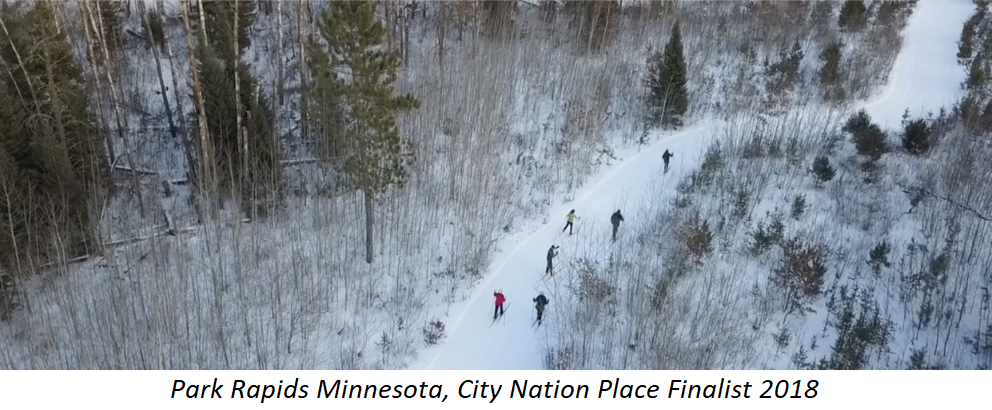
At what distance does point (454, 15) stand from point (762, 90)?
15439mm

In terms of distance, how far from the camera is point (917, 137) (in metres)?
20.8

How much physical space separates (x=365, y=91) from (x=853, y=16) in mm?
26943

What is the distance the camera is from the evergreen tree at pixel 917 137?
68.1 feet

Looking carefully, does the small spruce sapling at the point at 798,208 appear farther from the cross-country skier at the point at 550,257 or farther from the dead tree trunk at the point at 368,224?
the dead tree trunk at the point at 368,224

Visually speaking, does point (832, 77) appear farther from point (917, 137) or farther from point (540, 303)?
point (540, 303)

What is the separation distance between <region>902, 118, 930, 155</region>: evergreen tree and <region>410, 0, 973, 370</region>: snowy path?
2338mm

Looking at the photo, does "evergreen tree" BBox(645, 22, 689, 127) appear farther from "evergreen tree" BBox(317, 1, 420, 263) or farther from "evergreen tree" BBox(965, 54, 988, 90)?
"evergreen tree" BBox(317, 1, 420, 263)

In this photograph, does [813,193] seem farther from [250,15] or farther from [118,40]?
[118,40]

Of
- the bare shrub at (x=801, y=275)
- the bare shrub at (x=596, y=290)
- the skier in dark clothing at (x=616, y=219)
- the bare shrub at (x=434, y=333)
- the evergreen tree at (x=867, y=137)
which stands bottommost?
the bare shrub at (x=434, y=333)

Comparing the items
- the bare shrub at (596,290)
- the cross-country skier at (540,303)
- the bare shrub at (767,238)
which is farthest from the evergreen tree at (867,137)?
the cross-country skier at (540,303)

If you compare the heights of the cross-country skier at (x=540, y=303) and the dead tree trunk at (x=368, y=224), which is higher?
the dead tree trunk at (x=368, y=224)

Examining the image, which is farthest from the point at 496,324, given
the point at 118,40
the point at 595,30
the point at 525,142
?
the point at 118,40

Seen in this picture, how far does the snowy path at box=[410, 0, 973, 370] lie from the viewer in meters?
15.4

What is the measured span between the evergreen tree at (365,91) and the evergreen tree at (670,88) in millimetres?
13513
